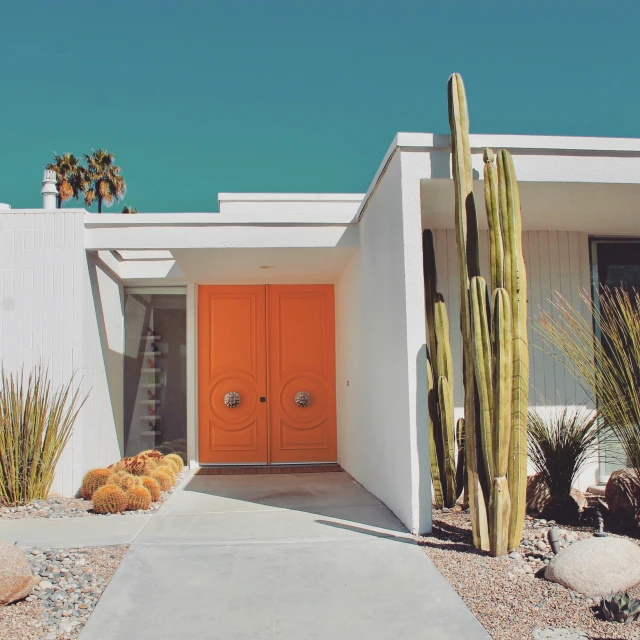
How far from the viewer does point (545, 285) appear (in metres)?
6.89

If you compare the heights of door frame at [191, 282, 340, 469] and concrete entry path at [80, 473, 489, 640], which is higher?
door frame at [191, 282, 340, 469]

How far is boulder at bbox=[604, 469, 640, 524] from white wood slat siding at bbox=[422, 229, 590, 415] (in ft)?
4.96

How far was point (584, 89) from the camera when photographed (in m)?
10.7

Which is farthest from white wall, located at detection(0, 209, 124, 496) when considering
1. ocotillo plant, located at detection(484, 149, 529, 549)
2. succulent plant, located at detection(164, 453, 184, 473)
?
ocotillo plant, located at detection(484, 149, 529, 549)

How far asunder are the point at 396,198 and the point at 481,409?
5.91ft

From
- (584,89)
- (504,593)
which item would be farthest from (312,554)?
(584,89)

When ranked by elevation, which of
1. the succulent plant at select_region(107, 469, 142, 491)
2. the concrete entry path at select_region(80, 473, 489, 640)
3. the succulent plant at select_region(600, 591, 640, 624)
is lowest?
the concrete entry path at select_region(80, 473, 489, 640)

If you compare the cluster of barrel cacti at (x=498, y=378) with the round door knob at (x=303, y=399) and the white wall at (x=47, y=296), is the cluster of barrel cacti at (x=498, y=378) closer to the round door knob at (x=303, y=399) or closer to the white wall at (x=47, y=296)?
the white wall at (x=47, y=296)

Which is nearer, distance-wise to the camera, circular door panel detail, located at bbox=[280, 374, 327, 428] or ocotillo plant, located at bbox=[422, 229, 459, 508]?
ocotillo plant, located at bbox=[422, 229, 459, 508]

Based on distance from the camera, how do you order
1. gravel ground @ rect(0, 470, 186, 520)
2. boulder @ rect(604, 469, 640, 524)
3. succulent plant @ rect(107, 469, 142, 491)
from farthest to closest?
succulent plant @ rect(107, 469, 142, 491) → gravel ground @ rect(0, 470, 186, 520) → boulder @ rect(604, 469, 640, 524)

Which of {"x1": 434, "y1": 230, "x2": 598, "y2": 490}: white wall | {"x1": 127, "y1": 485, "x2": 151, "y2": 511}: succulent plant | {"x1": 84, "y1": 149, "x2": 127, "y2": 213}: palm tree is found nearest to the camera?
{"x1": 127, "y1": 485, "x2": 151, "y2": 511}: succulent plant

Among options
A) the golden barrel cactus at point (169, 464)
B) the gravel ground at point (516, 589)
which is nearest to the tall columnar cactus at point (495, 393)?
the gravel ground at point (516, 589)

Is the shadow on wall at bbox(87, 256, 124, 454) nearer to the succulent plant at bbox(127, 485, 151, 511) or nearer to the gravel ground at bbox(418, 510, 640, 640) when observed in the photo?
the succulent plant at bbox(127, 485, 151, 511)

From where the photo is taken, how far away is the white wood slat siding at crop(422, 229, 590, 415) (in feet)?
22.2
